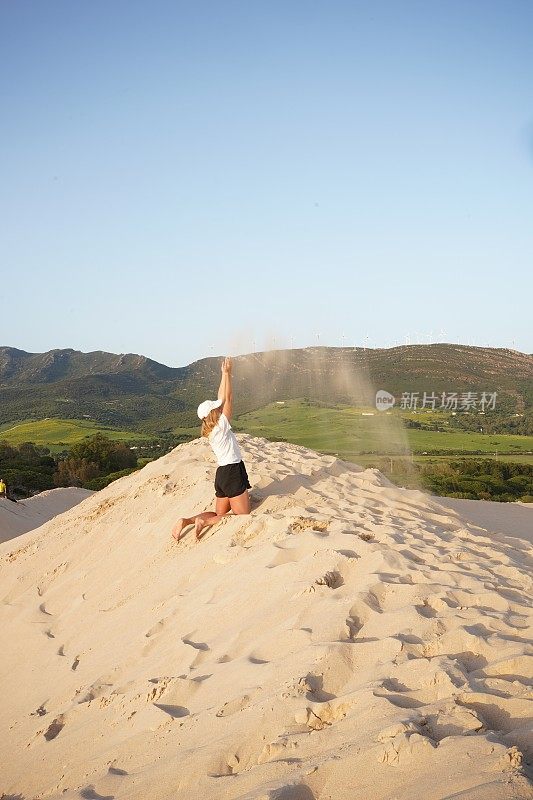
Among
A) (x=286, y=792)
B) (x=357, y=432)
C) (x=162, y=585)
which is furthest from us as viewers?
(x=357, y=432)

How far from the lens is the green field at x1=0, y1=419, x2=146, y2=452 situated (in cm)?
5203

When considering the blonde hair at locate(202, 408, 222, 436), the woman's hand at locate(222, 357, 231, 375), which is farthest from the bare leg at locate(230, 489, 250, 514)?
the woman's hand at locate(222, 357, 231, 375)

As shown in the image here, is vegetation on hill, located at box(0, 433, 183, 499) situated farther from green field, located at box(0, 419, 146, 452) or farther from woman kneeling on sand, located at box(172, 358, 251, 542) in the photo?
woman kneeling on sand, located at box(172, 358, 251, 542)

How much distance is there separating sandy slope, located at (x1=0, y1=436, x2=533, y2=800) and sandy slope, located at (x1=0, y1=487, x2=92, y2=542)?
8.92 m

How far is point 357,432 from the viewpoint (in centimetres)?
3538

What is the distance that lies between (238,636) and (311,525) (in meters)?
1.74

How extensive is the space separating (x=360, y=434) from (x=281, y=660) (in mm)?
31502

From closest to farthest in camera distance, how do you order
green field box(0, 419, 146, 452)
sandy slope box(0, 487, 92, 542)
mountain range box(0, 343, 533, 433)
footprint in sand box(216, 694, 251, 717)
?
footprint in sand box(216, 694, 251, 717), sandy slope box(0, 487, 92, 542), mountain range box(0, 343, 533, 433), green field box(0, 419, 146, 452)

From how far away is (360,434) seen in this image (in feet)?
114

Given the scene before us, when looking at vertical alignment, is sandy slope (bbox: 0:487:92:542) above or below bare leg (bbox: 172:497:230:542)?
below

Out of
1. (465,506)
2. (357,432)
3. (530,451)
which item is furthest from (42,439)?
(465,506)

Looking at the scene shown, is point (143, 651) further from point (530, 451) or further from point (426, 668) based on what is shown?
point (530, 451)

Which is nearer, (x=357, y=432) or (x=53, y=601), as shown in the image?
(x=53, y=601)

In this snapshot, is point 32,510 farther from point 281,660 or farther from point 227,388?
point 281,660
